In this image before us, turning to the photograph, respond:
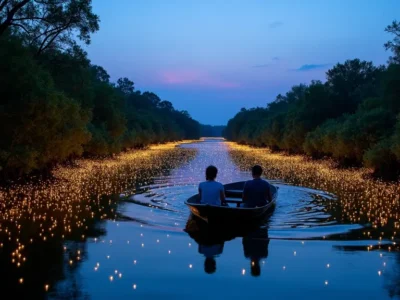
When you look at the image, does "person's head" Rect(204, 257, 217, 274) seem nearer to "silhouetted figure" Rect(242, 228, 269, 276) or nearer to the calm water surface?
the calm water surface

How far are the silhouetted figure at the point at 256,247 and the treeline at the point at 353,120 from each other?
13.3m

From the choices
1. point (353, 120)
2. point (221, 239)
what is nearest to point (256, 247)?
point (221, 239)

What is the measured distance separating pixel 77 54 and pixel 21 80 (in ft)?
29.0

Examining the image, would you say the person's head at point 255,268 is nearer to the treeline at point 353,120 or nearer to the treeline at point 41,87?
the treeline at point 41,87

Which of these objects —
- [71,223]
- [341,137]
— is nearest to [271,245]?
[71,223]

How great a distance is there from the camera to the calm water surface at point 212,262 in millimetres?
7250

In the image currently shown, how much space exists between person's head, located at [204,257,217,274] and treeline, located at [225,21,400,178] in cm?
1593

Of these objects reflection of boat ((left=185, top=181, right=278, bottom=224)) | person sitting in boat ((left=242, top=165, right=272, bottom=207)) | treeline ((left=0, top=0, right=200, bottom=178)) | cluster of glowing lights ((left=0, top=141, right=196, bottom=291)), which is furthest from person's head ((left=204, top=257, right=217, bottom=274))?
treeline ((left=0, top=0, right=200, bottom=178))

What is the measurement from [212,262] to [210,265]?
0.21 m

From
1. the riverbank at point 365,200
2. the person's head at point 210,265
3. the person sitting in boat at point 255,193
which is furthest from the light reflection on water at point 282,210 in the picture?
the person's head at point 210,265

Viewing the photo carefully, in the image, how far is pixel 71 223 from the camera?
12.6 m

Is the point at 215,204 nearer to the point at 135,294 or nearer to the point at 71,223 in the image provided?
the point at 71,223

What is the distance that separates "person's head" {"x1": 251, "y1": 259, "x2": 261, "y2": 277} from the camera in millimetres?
8219

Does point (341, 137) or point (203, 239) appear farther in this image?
point (341, 137)
